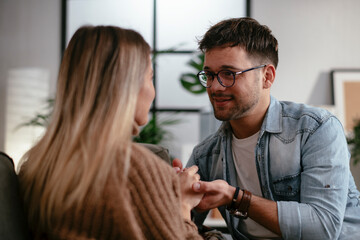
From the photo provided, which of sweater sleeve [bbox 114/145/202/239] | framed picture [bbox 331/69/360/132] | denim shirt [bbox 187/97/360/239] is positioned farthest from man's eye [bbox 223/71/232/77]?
framed picture [bbox 331/69/360/132]

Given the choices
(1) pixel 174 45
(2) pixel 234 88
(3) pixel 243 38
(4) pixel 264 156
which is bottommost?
(4) pixel 264 156

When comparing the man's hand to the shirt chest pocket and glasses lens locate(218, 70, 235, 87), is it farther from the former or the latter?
glasses lens locate(218, 70, 235, 87)

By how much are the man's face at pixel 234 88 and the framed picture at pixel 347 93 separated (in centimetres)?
244

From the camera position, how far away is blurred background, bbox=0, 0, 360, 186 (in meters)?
3.67

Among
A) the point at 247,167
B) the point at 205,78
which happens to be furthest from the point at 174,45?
the point at 247,167

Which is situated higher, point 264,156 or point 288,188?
point 264,156

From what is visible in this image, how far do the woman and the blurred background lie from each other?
279cm

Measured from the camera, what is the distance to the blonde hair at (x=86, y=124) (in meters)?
0.76

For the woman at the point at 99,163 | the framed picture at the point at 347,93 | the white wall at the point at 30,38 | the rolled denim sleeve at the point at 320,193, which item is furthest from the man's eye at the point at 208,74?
the white wall at the point at 30,38

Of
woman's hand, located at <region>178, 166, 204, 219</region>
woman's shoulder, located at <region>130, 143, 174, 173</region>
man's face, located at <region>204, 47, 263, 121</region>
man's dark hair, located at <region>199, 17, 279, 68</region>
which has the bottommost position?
woman's hand, located at <region>178, 166, 204, 219</region>

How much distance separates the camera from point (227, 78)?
1.46 metres

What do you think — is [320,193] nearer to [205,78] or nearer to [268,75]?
[268,75]

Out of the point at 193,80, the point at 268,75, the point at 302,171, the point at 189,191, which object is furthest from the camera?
the point at 193,80

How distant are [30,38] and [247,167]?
324 cm
